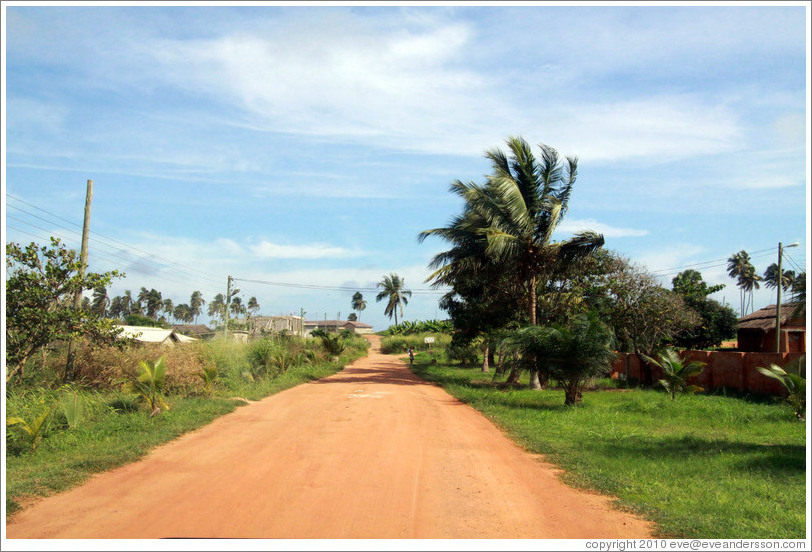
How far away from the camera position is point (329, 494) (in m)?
6.89

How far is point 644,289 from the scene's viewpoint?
24141mm

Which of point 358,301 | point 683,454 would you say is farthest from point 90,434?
point 358,301

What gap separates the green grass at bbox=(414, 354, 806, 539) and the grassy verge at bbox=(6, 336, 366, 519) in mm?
6164

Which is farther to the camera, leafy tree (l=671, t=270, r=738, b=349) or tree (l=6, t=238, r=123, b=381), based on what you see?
leafy tree (l=671, t=270, r=738, b=349)

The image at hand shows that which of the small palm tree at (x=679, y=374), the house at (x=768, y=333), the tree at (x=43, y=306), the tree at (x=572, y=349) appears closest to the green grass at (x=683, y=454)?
the small palm tree at (x=679, y=374)

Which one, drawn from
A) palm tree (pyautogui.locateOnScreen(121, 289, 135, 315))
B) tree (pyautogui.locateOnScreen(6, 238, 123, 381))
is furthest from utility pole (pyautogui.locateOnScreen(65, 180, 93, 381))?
palm tree (pyautogui.locateOnScreen(121, 289, 135, 315))

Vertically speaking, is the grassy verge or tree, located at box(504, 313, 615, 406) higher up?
tree, located at box(504, 313, 615, 406)

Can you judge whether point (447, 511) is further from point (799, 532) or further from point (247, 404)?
point (247, 404)

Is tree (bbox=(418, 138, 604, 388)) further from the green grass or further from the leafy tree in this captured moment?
the leafy tree

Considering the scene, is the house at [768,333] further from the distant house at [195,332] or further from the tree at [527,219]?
the distant house at [195,332]

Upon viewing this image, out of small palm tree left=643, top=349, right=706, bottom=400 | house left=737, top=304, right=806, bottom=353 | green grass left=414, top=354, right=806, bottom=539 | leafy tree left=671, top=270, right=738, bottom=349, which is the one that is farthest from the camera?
leafy tree left=671, top=270, right=738, bottom=349

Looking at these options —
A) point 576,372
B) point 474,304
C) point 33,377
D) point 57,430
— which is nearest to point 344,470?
point 57,430

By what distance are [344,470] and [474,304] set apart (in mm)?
18932

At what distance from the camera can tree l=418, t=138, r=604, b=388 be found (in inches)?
850
